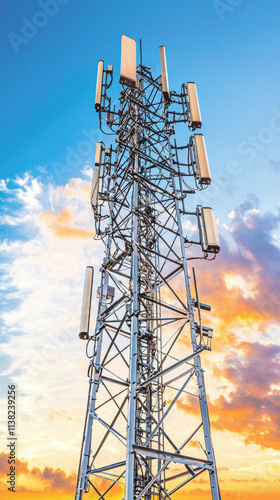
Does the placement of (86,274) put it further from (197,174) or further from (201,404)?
(201,404)

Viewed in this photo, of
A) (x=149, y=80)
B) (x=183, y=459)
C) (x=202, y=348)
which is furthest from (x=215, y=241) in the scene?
(x=149, y=80)

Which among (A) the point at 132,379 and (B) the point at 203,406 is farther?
(B) the point at 203,406

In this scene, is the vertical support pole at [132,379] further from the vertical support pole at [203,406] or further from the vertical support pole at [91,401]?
the vertical support pole at [91,401]

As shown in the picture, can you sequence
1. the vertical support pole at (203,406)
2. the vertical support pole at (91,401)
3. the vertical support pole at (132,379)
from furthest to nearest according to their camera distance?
the vertical support pole at (91,401), the vertical support pole at (203,406), the vertical support pole at (132,379)

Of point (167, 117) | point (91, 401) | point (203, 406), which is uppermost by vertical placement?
point (167, 117)

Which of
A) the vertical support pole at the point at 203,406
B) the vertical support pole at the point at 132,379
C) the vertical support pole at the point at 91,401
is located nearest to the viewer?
the vertical support pole at the point at 132,379

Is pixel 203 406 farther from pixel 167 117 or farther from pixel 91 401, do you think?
pixel 167 117

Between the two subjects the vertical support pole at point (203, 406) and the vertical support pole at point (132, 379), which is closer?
the vertical support pole at point (132, 379)

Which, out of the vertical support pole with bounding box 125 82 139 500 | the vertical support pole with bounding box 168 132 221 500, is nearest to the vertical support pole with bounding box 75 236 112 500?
the vertical support pole with bounding box 125 82 139 500

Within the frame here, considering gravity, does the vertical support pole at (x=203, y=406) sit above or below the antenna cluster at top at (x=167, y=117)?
below

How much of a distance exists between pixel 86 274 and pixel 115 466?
5982 millimetres

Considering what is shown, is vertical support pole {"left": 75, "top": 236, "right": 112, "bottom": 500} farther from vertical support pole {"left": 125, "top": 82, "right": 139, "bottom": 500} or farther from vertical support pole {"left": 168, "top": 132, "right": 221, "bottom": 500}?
vertical support pole {"left": 168, "top": 132, "right": 221, "bottom": 500}

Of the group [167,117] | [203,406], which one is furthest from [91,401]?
[167,117]

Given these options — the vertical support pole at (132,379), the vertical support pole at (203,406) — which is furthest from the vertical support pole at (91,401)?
the vertical support pole at (203,406)
